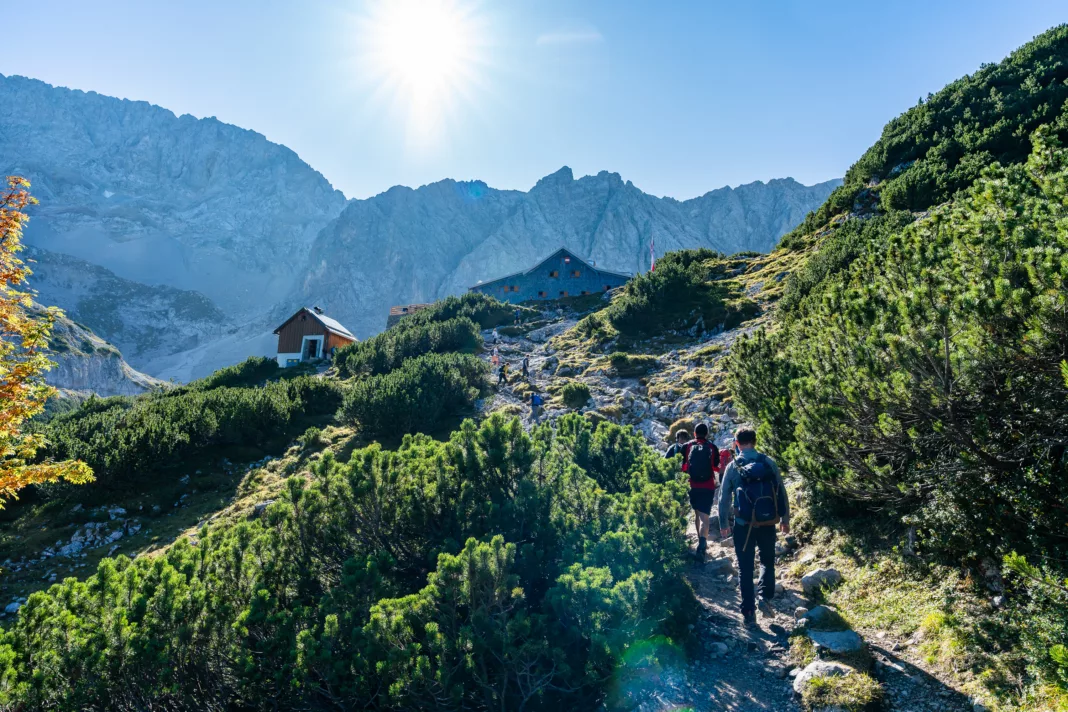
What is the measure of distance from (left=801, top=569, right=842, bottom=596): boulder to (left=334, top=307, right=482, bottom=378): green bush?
74.0 ft

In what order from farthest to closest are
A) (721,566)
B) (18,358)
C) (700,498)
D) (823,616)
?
(18,358)
(700,498)
(721,566)
(823,616)

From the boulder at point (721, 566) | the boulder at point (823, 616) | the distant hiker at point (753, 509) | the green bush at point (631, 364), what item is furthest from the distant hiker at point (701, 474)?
the green bush at point (631, 364)

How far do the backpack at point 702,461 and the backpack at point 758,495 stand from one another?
70.8 inches

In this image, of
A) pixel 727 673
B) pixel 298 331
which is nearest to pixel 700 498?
pixel 727 673

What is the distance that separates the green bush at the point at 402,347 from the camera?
2792cm

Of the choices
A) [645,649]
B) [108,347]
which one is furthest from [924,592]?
[108,347]

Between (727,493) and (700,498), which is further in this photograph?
(700,498)

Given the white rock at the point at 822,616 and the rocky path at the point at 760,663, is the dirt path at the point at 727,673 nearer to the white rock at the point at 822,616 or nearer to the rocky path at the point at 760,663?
the rocky path at the point at 760,663

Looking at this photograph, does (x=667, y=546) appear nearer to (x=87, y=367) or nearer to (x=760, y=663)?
(x=760, y=663)

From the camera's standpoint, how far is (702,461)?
792 centimetres

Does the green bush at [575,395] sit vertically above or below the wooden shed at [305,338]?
below

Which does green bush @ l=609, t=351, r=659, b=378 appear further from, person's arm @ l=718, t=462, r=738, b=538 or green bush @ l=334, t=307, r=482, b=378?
person's arm @ l=718, t=462, r=738, b=538

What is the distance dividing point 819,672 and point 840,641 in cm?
47

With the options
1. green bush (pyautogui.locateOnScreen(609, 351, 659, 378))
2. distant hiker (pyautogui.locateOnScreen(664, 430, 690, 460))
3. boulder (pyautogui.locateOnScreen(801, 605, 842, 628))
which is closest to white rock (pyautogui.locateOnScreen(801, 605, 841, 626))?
boulder (pyautogui.locateOnScreen(801, 605, 842, 628))
